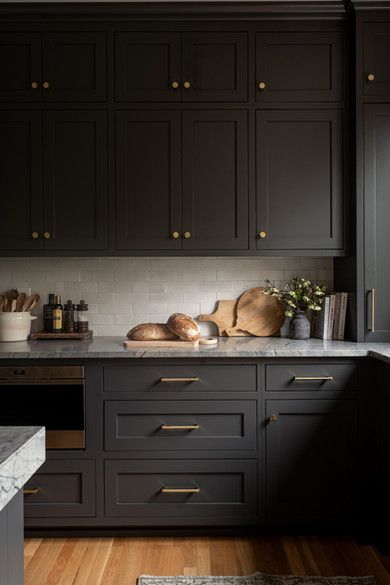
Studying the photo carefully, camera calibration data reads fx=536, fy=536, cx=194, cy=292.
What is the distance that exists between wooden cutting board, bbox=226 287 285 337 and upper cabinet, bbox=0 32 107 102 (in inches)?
59.9

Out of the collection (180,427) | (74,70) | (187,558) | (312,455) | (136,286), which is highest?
(74,70)

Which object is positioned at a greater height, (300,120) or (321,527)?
(300,120)

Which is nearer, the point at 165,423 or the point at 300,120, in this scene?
the point at 165,423

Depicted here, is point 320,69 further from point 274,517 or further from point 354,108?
point 274,517

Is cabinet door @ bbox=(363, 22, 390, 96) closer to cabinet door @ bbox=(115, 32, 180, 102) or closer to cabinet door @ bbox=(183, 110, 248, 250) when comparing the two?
cabinet door @ bbox=(183, 110, 248, 250)

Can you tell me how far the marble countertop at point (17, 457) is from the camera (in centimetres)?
92

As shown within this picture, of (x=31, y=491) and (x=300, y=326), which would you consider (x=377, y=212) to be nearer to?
(x=300, y=326)

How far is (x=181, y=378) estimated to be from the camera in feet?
9.18

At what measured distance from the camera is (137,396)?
9.20 feet

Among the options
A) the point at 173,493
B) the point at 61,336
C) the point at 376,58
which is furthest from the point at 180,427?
the point at 376,58

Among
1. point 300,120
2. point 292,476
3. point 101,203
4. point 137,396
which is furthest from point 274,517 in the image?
point 300,120

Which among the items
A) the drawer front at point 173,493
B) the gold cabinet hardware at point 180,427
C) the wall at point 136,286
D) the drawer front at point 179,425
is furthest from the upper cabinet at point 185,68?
the drawer front at point 173,493

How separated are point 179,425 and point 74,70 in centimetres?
207

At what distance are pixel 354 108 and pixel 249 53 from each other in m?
0.68
